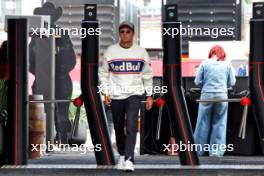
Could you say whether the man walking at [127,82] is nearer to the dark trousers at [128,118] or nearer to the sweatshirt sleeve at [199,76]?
the dark trousers at [128,118]

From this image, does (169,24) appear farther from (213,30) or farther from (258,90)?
(213,30)

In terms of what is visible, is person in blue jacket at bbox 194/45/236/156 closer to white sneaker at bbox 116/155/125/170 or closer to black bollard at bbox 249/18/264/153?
black bollard at bbox 249/18/264/153

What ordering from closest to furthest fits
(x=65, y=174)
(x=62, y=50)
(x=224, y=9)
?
(x=65, y=174), (x=224, y=9), (x=62, y=50)

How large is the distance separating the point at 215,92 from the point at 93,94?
263cm

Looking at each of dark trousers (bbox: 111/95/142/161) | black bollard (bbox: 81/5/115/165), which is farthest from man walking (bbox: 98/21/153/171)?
black bollard (bbox: 81/5/115/165)

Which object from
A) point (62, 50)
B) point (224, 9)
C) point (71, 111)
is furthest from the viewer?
point (71, 111)

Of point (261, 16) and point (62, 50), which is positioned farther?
point (62, 50)

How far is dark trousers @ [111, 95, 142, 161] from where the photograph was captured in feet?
30.8

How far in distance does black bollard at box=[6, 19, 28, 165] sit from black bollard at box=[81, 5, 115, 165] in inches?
25.7

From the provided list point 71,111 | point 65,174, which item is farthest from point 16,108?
point 71,111

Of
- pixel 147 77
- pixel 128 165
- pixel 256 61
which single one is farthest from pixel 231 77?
pixel 128 165

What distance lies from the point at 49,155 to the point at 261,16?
374 centimetres

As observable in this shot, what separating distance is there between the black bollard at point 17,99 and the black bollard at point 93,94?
654 mm

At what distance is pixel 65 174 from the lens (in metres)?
9.36
